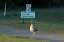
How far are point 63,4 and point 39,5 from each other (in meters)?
5.41

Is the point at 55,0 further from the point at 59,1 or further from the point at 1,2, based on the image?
the point at 1,2

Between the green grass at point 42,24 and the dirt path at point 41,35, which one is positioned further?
the green grass at point 42,24

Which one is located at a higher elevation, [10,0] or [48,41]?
[10,0]

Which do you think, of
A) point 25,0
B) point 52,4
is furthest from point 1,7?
point 52,4

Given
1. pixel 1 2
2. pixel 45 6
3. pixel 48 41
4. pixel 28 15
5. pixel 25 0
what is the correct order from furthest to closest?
pixel 25 0 < pixel 45 6 < pixel 1 2 < pixel 28 15 < pixel 48 41

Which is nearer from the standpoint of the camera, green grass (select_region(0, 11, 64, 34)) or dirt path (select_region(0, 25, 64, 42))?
dirt path (select_region(0, 25, 64, 42))

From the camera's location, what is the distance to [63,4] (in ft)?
108

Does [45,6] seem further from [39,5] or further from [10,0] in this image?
[10,0]

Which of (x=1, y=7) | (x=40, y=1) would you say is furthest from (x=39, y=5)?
(x=1, y=7)

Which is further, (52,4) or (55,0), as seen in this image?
(52,4)

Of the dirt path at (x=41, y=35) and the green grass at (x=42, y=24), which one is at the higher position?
the dirt path at (x=41, y=35)

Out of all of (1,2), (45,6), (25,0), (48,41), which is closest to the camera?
(48,41)

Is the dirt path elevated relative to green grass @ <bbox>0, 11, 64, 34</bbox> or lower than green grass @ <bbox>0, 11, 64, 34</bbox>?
elevated

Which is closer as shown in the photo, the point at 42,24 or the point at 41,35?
the point at 41,35
